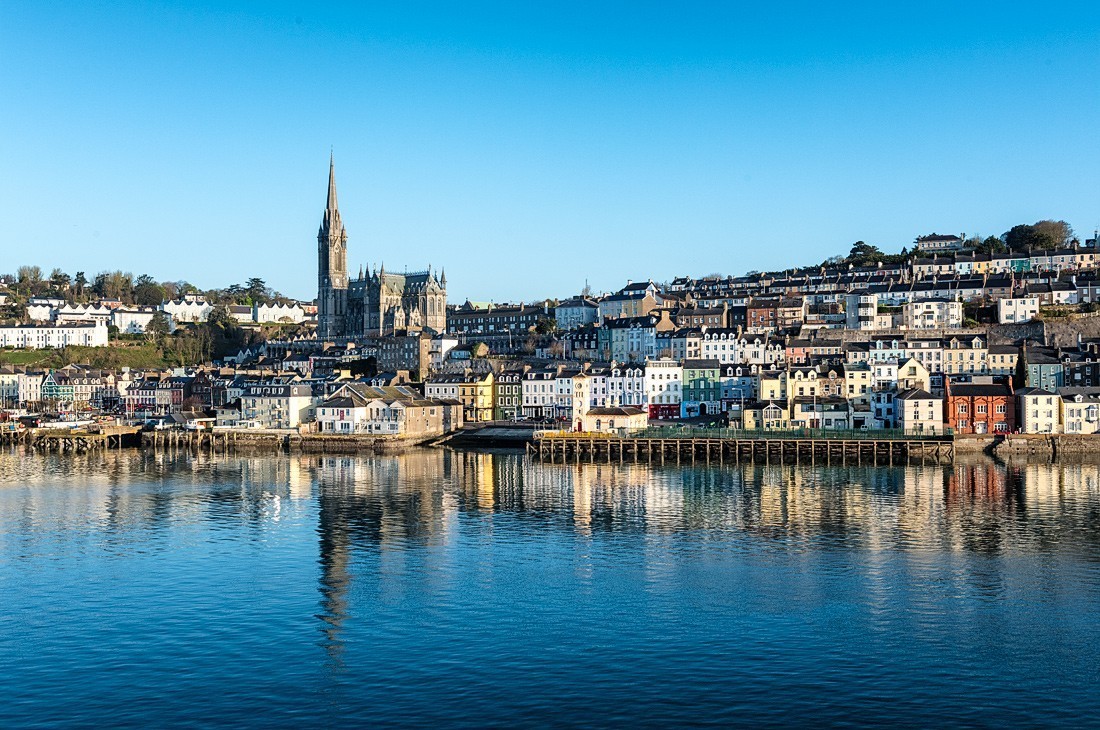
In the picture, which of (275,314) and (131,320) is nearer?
(131,320)

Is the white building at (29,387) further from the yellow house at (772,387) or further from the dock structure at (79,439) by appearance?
the yellow house at (772,387)

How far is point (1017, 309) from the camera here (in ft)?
250

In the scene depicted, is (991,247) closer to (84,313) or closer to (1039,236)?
(1039,236)

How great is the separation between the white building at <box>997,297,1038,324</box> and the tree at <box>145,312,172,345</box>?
80.2m

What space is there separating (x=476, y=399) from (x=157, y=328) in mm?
60779

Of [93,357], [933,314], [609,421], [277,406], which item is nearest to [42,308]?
[93,357]

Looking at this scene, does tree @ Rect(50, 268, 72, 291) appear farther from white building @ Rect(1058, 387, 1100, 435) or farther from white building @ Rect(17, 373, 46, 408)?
white building @ Rect(1058, 387, 1100, 435)

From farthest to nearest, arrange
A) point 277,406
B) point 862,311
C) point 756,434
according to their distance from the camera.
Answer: point 862,311 → point 277,406 → point 756,434

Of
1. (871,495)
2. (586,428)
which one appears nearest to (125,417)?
(586,428)

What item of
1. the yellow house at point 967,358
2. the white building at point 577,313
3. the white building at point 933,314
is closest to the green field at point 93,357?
the white building at point 577,313

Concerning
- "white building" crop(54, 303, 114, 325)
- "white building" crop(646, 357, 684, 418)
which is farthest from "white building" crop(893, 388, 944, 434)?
"white building" crop(54, 303, 114, 325)

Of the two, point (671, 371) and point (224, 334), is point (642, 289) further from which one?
point (224, 334)

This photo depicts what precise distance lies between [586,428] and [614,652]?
4302 centimetres

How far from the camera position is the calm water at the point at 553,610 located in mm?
16516
